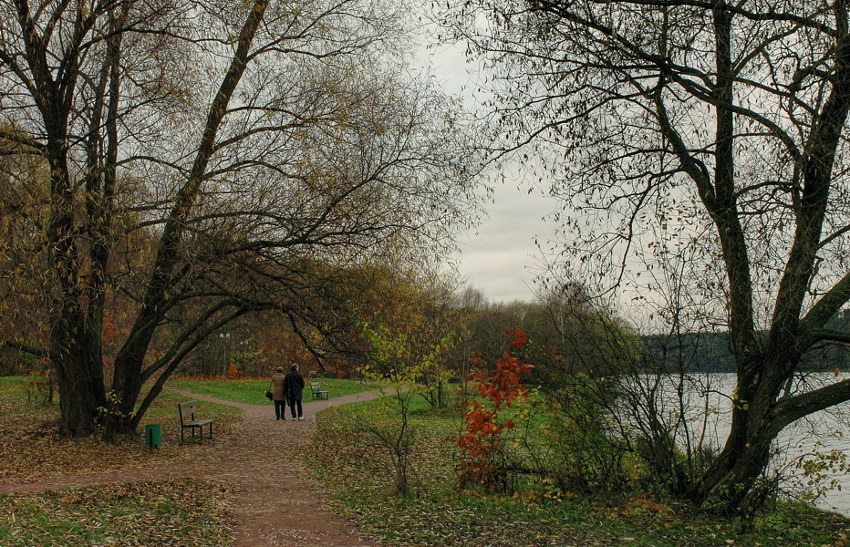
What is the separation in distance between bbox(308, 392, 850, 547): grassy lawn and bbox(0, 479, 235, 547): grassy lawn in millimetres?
1588

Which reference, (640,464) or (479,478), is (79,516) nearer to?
(479,478)

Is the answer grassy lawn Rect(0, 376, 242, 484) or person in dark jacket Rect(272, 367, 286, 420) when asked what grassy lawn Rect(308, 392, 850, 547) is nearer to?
grassy lawn Rect(0, 376, 242, 484)

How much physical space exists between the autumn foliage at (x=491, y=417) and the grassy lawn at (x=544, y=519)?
0.91 feet

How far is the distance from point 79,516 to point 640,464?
258 inches

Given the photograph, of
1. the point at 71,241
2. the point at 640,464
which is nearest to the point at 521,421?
the point at 640,464

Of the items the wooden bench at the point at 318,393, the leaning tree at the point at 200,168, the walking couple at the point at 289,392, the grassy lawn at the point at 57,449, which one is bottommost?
the wooden bench at the point at 318,393

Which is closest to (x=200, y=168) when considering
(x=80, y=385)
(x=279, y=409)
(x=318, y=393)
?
(x=80, y=385)

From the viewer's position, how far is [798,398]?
327 inches

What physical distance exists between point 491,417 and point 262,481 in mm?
3864

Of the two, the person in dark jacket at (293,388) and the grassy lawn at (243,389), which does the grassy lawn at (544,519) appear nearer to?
the person in dark jacket at (293,388)

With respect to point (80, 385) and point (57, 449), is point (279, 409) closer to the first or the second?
point (80, 385)

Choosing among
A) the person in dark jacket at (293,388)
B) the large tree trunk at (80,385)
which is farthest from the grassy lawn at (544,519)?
the person in dark jacket at (293,388)

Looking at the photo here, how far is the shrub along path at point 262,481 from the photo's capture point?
7.46 metres

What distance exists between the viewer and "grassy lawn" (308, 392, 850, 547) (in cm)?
725
